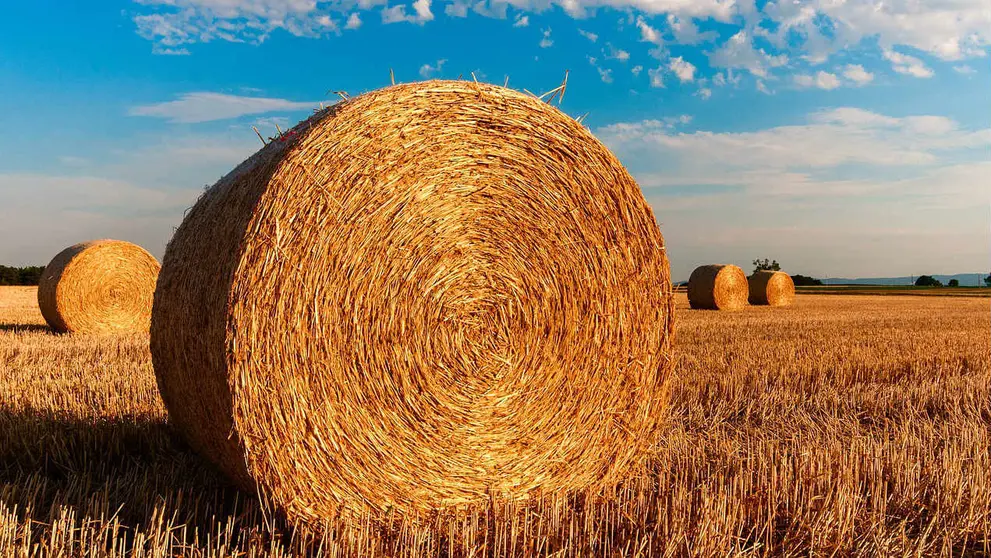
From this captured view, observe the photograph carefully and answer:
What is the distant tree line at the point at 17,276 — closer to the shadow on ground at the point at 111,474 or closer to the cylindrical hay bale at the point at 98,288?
the cylindrical hay bale at the point at 98,288

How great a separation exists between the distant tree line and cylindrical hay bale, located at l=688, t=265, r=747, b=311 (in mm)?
28567

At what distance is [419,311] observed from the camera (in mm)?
3541


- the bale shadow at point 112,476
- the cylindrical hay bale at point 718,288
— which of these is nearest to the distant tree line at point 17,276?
the cylindrical hay bale at point 718,288

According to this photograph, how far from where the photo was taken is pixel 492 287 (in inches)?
149

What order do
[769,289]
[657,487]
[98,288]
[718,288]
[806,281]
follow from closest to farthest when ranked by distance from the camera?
[657,487] → [98,288] → [718,288] → [769,289] → [806,281]

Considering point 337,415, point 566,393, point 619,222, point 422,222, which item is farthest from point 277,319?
point 619,222

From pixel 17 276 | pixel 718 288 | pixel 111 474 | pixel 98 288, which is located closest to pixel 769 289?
pixel 718 288

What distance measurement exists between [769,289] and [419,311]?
67.7 ft

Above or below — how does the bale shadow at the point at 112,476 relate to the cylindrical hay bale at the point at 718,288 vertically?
below

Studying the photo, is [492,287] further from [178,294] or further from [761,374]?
[761,374]

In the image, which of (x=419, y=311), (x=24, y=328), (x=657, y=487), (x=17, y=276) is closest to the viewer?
(x=419, y=311)

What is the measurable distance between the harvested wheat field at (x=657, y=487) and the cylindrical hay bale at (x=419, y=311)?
26cm

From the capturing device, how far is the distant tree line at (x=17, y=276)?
1307 inches

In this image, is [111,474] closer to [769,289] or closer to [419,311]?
[419,311]
